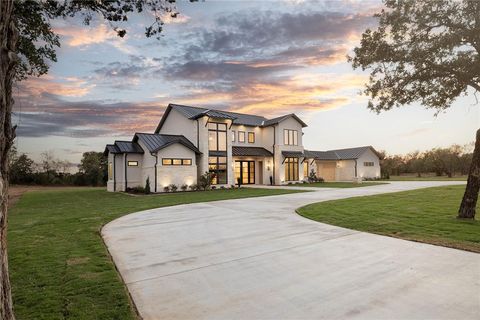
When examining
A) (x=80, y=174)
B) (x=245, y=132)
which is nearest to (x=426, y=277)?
(x=245, y=132)

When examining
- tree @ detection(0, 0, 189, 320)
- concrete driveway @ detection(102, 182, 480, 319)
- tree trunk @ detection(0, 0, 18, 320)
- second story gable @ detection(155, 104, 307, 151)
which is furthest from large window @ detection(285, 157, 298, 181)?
tree trunk @ detection(0, 0, 18, 320)

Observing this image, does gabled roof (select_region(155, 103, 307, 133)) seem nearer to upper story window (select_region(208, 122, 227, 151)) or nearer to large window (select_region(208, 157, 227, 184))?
upper story window (select_region(208, 122, 227, 151))

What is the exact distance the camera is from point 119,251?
6035 millimetres

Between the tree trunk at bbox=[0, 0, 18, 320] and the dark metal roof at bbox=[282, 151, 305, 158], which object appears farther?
the dark metal roof at bbox=[282, 151, 305, 158]

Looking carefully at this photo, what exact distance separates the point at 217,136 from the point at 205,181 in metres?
4.73

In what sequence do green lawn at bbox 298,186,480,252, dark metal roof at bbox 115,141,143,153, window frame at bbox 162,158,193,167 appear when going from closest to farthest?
green lawn at bbox 298,186,480,252 → window frame at bbox 162,158,193,167 → dark metal roof at bbox 115,141,143,153

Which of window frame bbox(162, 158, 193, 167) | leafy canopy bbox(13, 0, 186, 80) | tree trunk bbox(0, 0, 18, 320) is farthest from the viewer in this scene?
window frame bbox(162, 158, 193, 167)

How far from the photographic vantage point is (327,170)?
137 ft

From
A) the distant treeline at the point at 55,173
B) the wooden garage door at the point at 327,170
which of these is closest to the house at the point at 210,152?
A: the wooden garage door at the point at 327,170

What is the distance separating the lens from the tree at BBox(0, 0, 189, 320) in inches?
99.8

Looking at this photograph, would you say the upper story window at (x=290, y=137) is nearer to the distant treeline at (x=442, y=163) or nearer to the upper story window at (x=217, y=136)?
the upper story window at (x=217, y=136)

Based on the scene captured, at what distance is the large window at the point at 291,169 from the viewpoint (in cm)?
3138

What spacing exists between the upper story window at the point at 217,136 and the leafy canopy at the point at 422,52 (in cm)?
1722

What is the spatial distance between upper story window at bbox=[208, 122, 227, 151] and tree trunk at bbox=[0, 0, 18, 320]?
77.0 feet
